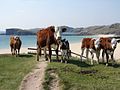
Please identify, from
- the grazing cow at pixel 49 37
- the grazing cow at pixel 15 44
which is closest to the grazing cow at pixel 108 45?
the grazing cow at pixel 49 37

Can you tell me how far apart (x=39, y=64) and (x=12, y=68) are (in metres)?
1.65

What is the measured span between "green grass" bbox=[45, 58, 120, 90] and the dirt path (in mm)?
334

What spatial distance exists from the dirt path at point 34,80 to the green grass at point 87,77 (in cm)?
33

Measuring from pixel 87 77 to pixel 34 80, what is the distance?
9.04ft

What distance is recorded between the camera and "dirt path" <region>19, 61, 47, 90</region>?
1639 centimetres

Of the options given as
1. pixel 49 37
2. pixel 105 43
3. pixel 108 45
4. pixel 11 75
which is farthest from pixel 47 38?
pixel 11 75

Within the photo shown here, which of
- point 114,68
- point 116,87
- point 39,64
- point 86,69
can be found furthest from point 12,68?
point 116,87

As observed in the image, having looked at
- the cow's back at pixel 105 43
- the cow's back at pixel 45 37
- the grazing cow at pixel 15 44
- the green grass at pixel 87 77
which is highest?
the cow's back at pixel 45 37

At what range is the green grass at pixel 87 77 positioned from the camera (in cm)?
1636

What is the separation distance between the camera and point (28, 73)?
1905cm

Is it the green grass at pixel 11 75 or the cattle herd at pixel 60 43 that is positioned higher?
the cattle herd at pixel 60 43

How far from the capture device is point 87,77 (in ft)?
60.1

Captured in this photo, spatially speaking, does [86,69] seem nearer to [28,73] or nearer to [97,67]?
[97,67]

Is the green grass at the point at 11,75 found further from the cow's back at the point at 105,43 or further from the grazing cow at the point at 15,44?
the grazing cow at the point at 15,44
